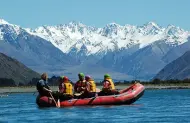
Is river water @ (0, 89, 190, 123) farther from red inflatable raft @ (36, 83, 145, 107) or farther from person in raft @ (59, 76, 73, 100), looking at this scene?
person in raft @ (59, 76, 73, 100)

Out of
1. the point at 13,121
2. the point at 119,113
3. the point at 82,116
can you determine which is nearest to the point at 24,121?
the point at 13,121

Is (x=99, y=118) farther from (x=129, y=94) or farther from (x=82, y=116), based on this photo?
(x=129, y=94)

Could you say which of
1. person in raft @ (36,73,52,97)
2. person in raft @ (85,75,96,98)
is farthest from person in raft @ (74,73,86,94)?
person in raft @ (36,73,52,97)

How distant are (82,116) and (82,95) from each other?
10.7 meters

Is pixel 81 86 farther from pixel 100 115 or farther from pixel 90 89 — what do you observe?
pixel 100 115

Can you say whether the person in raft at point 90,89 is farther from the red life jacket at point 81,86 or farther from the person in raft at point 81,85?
the person in raft at point 81,85

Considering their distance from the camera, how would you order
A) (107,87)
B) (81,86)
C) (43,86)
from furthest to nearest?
(81,86) → (107,87) → (43,86)

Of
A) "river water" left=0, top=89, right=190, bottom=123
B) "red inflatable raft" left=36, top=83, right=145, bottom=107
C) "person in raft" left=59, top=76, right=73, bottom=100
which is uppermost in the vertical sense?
"person in raft" left=59, top=76, right=73, bottom=100

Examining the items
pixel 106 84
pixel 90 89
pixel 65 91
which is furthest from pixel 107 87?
pixel 65 91

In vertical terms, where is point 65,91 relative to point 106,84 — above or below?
below

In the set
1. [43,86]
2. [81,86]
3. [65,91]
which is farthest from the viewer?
[81,86]

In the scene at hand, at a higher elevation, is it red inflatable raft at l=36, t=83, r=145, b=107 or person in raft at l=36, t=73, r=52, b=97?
person in raft at l=36, t=73, r=52, b=97

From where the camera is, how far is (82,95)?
62.2 meters

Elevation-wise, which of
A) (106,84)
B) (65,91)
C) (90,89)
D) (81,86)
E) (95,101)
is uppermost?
(106,84)
